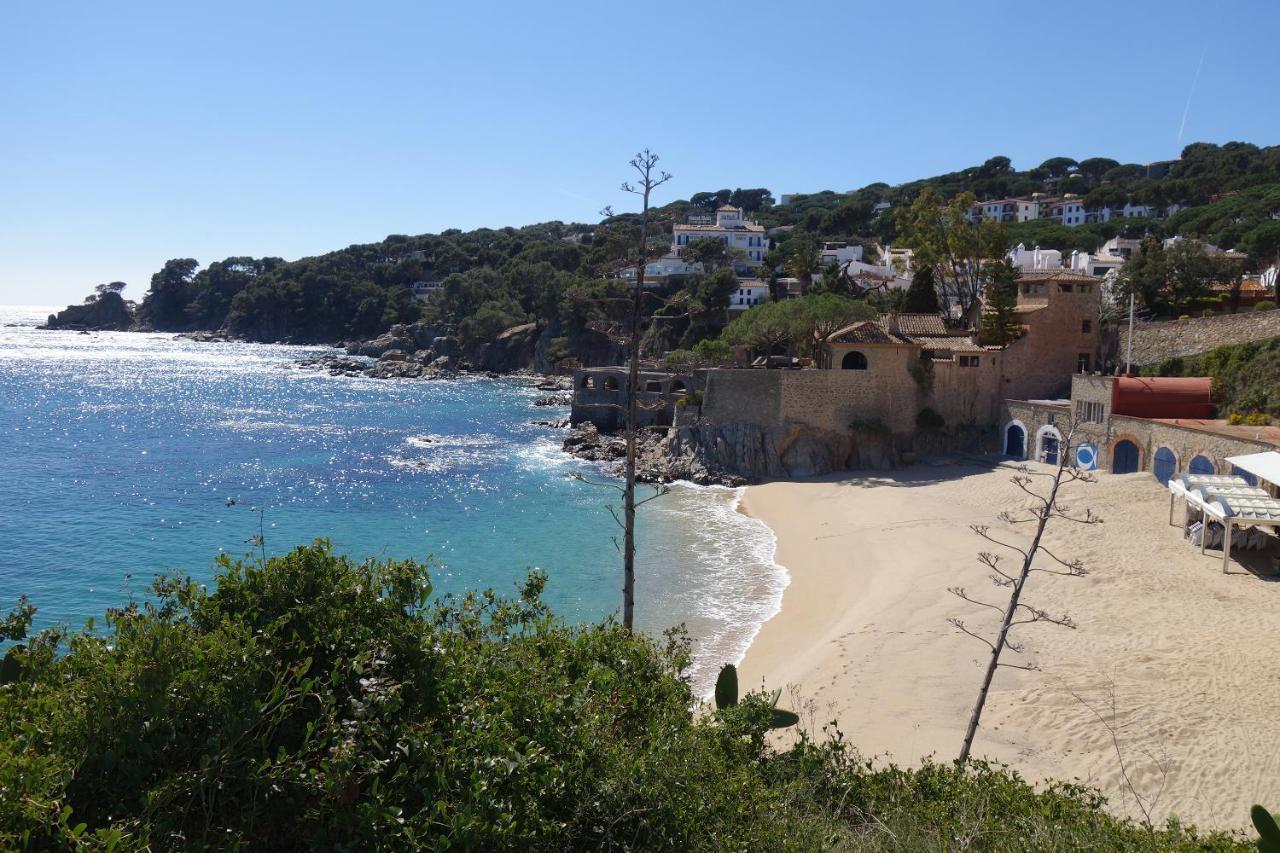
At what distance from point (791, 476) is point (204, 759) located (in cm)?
2693

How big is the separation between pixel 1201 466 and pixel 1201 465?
3 cm

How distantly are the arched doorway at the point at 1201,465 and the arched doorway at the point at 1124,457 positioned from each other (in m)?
2.56

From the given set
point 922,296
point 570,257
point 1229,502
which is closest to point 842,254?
point 570,257

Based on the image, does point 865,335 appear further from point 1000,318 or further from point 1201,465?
point 1201,465

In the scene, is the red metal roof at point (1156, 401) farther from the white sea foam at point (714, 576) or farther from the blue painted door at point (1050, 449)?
the white sea foam at point (714, 576)

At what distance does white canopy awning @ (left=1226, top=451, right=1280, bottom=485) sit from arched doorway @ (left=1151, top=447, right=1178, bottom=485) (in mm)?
3816

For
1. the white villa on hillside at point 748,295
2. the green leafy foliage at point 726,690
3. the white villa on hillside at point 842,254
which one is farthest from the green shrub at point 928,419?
the white villa on hillside at point 842,254

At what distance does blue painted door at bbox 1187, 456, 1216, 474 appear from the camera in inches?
821

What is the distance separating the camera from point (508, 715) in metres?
5.43

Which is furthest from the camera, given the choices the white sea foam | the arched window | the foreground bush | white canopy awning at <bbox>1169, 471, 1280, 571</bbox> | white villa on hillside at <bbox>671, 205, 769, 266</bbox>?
white villa on hillside at <bbox>671, 205, 769, 266</bbox>

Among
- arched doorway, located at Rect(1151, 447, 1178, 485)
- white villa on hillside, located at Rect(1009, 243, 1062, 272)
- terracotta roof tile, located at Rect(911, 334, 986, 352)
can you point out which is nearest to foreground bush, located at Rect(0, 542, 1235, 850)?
arched doorway, located at Rect(1151, 447, 1178, 485)

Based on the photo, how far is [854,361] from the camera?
30.2m

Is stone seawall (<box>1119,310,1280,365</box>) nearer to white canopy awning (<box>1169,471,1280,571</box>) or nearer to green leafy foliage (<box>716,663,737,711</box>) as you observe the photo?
white canopy awning (<box>1169,471,1280,571</box>)

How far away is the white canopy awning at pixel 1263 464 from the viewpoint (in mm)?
16609
